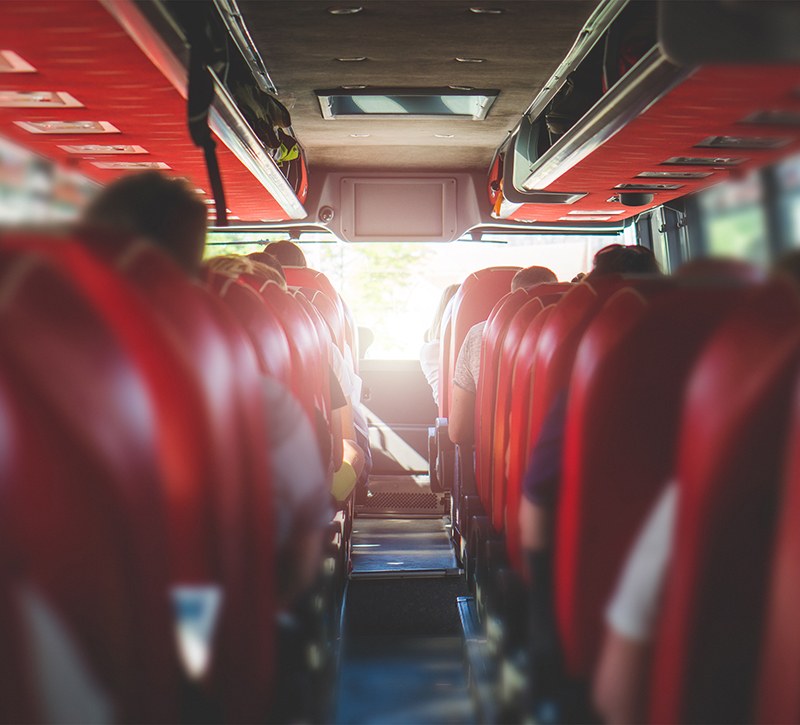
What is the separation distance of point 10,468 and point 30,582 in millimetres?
133

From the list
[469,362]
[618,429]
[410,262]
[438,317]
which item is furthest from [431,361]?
[618,429]

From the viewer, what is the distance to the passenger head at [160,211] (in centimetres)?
114

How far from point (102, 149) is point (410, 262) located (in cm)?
268

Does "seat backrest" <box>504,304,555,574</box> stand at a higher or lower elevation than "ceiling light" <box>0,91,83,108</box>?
lower

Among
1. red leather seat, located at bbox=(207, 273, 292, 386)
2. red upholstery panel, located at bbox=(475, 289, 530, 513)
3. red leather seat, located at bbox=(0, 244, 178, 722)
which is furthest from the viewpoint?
red upholstery panel, located at bbox=(475, 289, 530, 513)

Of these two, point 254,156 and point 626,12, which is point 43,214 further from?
point 626,12

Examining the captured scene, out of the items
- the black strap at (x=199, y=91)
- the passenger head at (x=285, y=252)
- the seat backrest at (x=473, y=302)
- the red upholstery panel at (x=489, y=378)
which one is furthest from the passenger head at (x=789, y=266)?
the passenger head at (x=285, y=252)

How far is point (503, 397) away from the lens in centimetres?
211

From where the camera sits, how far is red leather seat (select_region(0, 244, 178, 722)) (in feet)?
2.54

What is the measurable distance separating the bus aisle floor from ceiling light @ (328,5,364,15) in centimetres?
262

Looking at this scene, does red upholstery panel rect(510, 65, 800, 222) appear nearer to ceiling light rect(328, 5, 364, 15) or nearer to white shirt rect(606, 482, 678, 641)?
white shirt rect(606, 482, 678, 641)

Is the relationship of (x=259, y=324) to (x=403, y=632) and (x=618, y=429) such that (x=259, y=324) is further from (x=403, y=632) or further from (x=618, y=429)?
(x=403, y=632)

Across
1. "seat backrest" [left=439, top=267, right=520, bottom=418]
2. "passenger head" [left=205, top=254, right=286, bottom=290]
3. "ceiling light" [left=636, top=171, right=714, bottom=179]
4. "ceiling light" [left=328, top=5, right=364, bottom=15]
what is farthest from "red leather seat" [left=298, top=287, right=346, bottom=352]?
"ceiling light" [left=636, top=171, right=714, bottom=179]

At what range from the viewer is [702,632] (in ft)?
3.23
